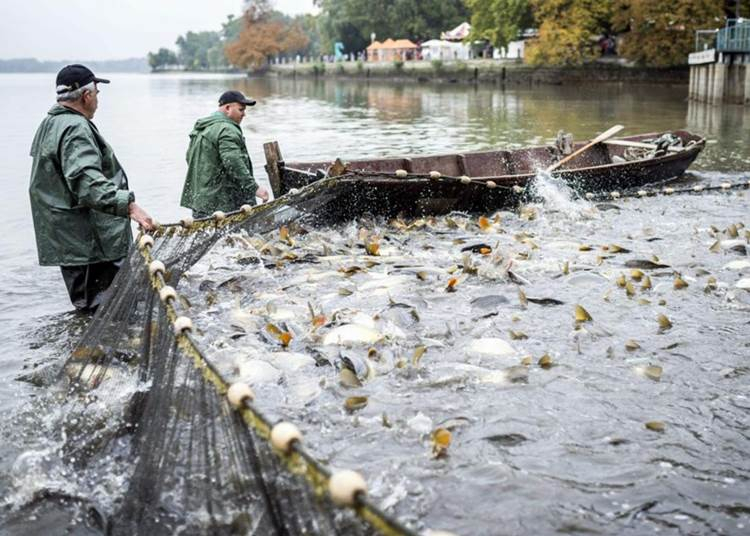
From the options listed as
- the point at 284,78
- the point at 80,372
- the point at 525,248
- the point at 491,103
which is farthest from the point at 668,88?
the point at 284,78

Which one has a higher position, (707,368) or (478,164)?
(478,164)

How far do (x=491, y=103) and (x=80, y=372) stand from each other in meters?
42.3

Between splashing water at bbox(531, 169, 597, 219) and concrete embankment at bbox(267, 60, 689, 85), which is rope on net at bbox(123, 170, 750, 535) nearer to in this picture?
splashing water at bbox(531, 169, 597, 219)

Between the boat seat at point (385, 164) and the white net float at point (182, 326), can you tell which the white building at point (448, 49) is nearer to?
the boat seat at point (385, 164)

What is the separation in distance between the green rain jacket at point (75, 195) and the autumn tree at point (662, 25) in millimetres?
50644

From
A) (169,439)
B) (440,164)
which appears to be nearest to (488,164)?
(440,164)

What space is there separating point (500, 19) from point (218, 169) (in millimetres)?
58147

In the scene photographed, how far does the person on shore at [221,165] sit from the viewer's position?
30.2 ft

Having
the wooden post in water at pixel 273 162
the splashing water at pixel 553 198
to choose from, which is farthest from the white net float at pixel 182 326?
the splashing water at pixel 553 198

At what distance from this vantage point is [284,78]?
11081cm

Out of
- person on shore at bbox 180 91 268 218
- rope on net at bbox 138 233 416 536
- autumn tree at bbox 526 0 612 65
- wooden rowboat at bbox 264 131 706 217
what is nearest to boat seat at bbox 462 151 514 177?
wooden rowboat at bbox 264 131 706 217

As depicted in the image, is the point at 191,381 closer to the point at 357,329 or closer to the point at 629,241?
the point at 357,329

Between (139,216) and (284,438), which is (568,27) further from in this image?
(284,438)

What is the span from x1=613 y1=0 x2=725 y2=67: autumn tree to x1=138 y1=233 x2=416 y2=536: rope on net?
52746 mm
